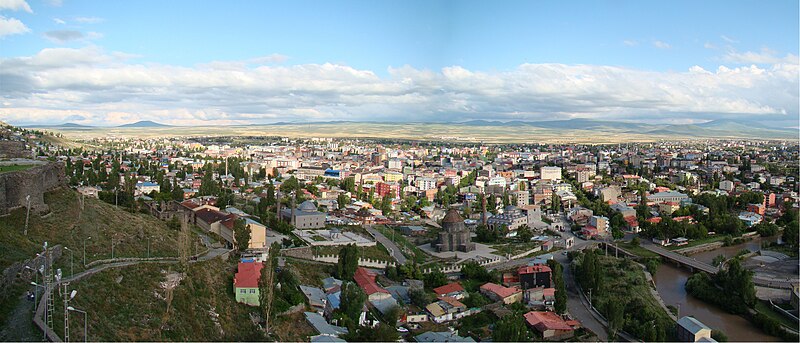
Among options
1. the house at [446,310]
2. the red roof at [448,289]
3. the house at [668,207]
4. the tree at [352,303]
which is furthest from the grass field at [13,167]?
the house at [668,207]

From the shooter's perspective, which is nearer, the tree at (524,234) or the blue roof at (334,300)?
the blue roof at (334,300)

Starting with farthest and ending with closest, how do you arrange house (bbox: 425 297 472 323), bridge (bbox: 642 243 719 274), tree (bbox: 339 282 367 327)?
bridge (bbox: 642 243 719 274) < house (bbox: 425 297 472 323) < tree (bbox: 339 282 367 327)

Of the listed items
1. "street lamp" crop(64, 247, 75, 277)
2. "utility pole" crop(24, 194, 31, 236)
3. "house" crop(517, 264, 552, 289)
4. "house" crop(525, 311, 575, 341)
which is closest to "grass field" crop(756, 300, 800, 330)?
"house" crop(517, 264, 552, 289)

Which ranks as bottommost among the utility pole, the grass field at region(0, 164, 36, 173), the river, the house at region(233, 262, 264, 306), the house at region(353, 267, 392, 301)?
the river

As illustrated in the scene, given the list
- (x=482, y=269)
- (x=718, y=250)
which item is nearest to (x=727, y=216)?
(x=718, y=250)

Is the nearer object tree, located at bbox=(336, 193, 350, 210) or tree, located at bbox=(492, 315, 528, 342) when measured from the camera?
tree, located at bbox=(492, 315, 528, 342)

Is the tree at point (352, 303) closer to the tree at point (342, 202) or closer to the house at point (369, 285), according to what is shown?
the house at point (369, 285)

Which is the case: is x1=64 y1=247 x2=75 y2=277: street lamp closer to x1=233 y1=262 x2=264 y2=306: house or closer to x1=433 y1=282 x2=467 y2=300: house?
x1=233 y1=262 x2=264 y2=306: house

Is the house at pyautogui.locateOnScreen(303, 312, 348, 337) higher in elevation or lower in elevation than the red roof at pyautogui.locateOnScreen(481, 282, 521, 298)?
higher
